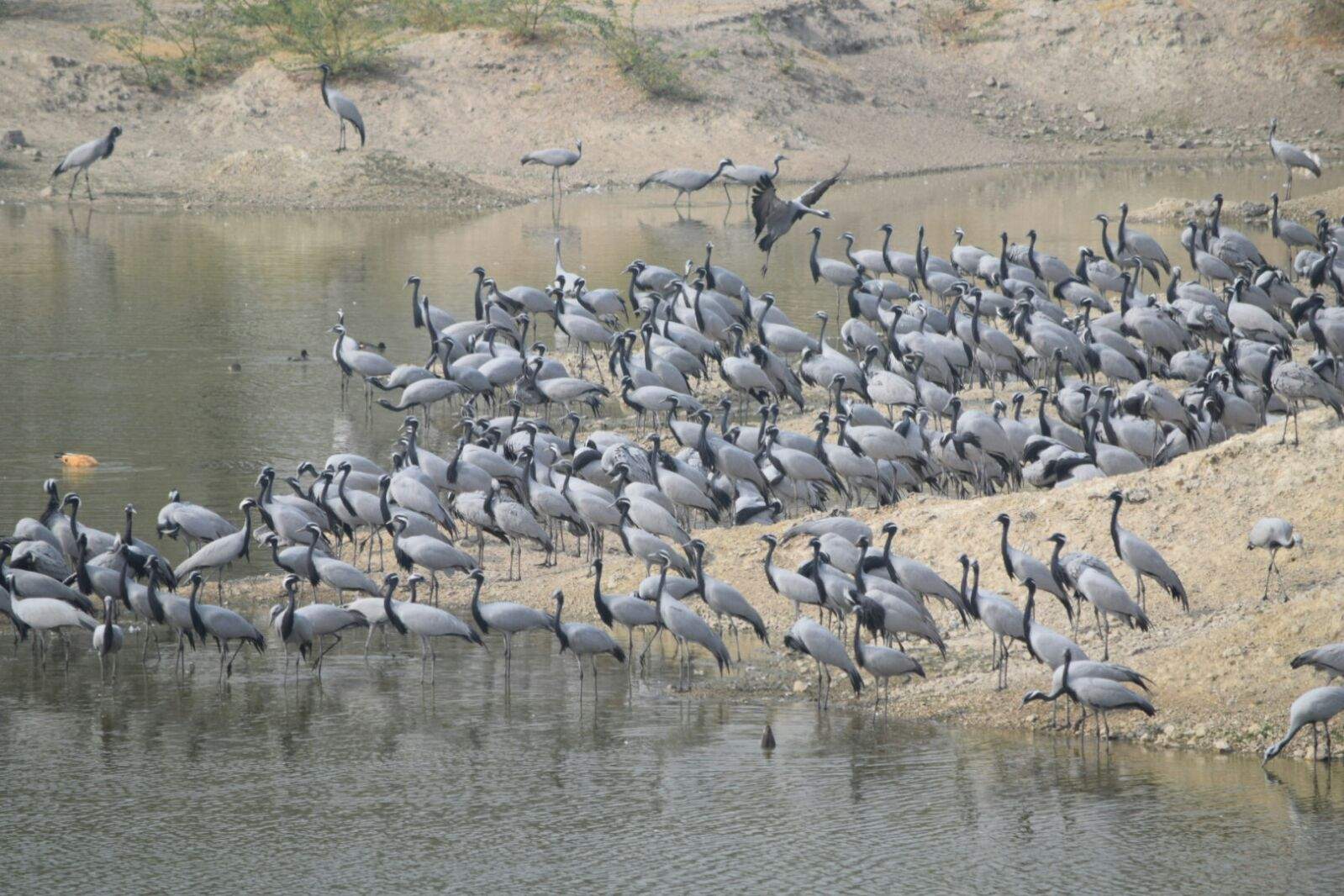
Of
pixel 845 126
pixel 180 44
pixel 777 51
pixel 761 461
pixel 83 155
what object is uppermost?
pixel 777 51

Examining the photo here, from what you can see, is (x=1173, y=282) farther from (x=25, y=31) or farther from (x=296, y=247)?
(x=25, y=31)

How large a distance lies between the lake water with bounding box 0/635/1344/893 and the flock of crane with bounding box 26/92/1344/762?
0.46 meters

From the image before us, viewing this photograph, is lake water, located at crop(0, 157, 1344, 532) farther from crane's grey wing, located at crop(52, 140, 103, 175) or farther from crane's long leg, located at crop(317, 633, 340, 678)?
crane's long leg, located at crop(317, 633, 340, 678)

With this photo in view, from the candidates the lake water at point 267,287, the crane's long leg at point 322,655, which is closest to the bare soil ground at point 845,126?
the crane's long leg at point 322,655

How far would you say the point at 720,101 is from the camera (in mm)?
43844

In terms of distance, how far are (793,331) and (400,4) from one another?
101ft

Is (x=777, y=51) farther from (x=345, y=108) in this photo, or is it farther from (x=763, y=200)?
(x=763, y=200)

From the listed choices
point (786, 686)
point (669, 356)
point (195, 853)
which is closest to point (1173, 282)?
point (669, 356)

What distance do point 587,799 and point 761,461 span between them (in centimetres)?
612

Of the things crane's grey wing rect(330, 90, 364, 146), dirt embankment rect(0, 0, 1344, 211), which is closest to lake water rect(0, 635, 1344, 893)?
crane's grey wing rect(330, 90, 364, 146)

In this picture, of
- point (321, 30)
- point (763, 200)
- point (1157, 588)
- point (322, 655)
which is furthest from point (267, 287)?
point (321, 30)

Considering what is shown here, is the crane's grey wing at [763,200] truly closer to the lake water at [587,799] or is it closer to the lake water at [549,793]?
the lake water at [549,793]

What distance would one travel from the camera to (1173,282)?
69.5ft

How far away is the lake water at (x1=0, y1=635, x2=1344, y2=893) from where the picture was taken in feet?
27.1
